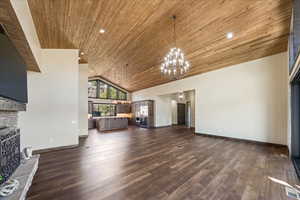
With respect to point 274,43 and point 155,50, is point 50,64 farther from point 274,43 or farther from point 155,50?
point 274,43

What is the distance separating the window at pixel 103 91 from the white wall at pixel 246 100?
744 centimetres

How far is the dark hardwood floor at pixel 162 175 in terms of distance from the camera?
222 centimetres

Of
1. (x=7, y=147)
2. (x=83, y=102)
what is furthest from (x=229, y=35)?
(x=83, y=102)

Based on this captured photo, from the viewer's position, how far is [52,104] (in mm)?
4746

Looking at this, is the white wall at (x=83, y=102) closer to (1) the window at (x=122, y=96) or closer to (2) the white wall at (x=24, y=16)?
(2) the white wall at (x=24, y=16)

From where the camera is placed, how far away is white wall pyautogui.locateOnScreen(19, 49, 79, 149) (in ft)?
14.5

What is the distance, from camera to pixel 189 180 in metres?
2.63

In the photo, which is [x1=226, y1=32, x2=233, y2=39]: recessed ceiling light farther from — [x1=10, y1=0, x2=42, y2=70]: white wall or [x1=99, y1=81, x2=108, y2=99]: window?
[x1=99, y1=81, x2=108, y2=99]: window

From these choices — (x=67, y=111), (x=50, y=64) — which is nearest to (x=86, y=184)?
(x=67, y=111)

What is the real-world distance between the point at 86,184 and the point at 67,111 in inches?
132

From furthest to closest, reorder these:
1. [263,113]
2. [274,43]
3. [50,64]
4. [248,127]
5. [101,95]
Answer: [101,95] → [248,127] → [263,113] → [50,64] → [274,43]

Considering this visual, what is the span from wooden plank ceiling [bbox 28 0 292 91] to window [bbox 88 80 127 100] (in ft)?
18.5

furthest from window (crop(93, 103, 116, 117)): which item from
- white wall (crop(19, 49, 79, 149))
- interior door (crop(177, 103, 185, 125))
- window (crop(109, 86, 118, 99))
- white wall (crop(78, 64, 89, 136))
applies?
white wall (crop(19, 49, 79, 149))

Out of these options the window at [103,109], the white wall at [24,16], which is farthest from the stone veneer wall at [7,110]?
the window at [103,109]
